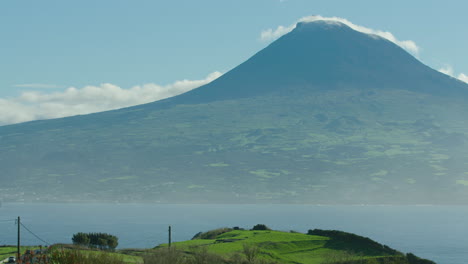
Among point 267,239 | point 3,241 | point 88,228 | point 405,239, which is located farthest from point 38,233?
point 267,239

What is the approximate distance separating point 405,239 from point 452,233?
3191 cm

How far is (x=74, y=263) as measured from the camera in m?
18.0

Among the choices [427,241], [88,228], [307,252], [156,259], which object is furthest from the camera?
[88,228]

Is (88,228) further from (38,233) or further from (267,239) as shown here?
(267,239)

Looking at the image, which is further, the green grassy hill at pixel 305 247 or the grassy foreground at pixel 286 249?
the green grassy hill at pixel 305 247

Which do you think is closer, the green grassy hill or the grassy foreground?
the grassy foreground

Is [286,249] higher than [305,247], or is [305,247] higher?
[305,247]

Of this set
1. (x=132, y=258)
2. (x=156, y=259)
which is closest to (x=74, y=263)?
(x=156, y=259)

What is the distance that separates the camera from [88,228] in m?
193

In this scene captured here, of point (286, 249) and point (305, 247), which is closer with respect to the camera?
point (286, 249)

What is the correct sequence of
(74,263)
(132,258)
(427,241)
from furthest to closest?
(427,241)
(132,258)
(74,263)

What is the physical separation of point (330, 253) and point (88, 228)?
442ft

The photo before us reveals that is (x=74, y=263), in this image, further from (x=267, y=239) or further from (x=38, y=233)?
(x=38, y=233)

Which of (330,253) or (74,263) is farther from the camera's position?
(330,253)
